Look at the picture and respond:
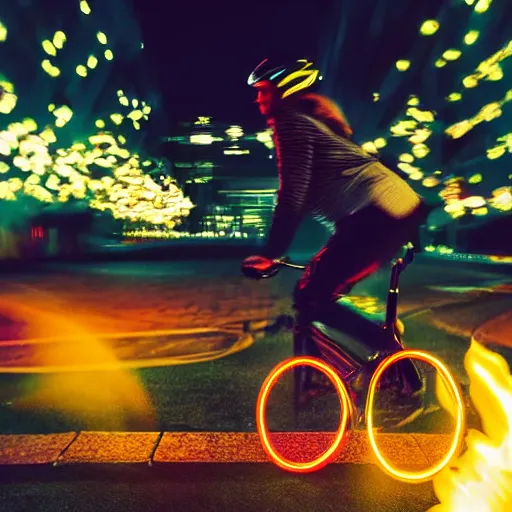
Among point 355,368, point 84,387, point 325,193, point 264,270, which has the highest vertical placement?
point 325,193

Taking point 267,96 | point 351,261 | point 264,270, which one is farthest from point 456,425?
point 267,96

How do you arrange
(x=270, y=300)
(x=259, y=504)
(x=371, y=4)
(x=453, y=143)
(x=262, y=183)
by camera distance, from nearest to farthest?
(x=259, y=504)
(x=270, y=300)
(x=453, y=143)
(x=371, y=4)
(x=262, y=183)

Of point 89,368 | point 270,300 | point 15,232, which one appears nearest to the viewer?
point 89,368

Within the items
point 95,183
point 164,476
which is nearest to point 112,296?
point 164,476

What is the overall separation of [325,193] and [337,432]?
145 centimetres

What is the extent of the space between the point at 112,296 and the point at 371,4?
56.4 ft

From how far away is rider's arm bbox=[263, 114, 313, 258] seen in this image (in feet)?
10.9

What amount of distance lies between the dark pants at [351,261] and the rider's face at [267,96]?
816 mm

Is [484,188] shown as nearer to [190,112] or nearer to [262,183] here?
[262,183]

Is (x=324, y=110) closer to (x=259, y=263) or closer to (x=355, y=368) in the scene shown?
(x=259, y=263)

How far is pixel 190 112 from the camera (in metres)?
26.1

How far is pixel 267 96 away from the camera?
3291 millimetres

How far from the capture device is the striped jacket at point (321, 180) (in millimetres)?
3328

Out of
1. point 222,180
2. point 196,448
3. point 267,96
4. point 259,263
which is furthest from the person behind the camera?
point 222,180
